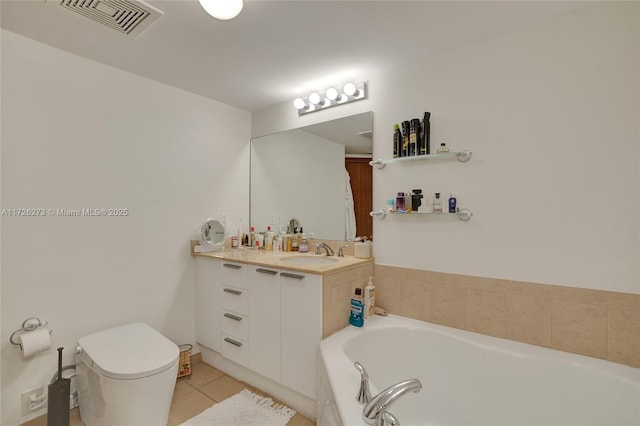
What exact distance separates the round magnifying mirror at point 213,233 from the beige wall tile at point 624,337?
2.53m

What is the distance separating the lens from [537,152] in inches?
59.7

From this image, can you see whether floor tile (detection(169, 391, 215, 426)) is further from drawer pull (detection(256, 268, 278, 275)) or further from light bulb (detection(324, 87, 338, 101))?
light bulb (detection(324, 87, 338, 101))

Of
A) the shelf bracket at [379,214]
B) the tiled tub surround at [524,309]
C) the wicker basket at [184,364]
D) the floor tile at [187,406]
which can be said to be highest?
the shelf bracket at [379,214]

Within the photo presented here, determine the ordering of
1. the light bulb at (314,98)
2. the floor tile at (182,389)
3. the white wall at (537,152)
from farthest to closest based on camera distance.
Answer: the light bulb at (314,98) → the floor tile at (182,389) → the white wall at (537,152)

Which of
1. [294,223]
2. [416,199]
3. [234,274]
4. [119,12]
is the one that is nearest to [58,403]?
[234,274]

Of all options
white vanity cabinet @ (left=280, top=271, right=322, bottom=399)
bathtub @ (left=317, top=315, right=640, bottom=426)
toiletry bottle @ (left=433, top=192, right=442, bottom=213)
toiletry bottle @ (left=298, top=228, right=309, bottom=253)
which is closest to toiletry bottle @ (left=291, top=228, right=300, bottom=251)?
toiletry bottle @ (left=298, top=228, right=309, bottom=253)

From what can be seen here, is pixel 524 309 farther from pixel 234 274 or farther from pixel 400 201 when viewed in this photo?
pixel 234 274

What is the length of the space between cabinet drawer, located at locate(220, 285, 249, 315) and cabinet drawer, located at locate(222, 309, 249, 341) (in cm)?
4

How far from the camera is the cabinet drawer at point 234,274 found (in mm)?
2047

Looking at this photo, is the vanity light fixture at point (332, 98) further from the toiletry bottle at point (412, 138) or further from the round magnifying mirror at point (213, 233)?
the round magnifying mirror at point (213, 233)

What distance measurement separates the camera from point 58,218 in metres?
1.74

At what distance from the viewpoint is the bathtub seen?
4.09 feet

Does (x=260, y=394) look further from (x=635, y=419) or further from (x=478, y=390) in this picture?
(x=635, y=419)

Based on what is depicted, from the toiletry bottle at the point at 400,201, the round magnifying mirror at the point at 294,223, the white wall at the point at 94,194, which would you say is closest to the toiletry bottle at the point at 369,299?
the toiletry bottle at the point at 400,201
